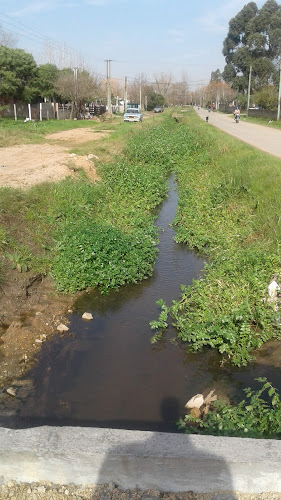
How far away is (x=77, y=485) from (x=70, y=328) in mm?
3234

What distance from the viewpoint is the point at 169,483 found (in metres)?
2.87

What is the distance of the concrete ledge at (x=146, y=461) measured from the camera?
2789 millimetres

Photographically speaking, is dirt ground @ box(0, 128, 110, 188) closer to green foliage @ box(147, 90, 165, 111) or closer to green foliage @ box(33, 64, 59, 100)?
green foliage @ box(33, 64, 59, 100)

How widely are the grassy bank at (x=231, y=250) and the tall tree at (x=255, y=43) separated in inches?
2074

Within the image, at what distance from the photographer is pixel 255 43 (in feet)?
203

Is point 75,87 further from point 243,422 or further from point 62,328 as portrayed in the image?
point 243,422

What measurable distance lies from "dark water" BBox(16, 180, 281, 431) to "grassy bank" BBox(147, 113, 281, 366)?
25 centimetres

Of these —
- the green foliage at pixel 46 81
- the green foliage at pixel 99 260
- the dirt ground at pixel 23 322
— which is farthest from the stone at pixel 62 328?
the green foliage at pixel 46 81

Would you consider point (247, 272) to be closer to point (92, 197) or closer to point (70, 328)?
point (70, 328)

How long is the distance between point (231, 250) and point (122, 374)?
3481 millimetres

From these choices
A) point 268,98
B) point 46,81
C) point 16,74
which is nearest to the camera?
point 16,74

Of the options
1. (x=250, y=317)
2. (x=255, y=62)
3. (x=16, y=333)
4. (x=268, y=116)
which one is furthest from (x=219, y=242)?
(x=255, y=62)

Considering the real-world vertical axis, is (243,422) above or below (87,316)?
above

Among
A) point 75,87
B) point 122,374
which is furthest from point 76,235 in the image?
point 75,87
